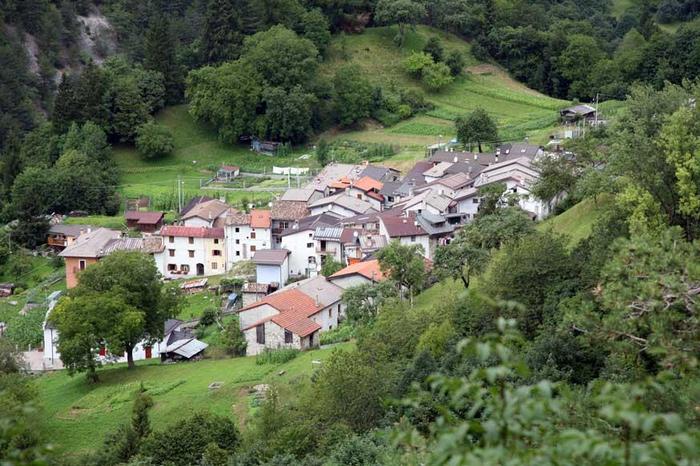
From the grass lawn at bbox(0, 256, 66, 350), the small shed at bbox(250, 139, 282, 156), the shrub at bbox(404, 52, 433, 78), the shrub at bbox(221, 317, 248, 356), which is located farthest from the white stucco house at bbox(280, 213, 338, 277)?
the shrub at bbox(404, 52, 433, 78)

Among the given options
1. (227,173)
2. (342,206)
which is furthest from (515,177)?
(227,173)

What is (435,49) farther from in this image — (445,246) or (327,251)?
(445,246)

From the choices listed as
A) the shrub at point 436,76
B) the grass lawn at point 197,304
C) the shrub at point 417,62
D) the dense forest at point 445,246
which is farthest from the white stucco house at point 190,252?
the shrub at point 417,62

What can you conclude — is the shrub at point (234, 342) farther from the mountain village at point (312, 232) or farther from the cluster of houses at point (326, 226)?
the cluster of houses at point (326, 226)

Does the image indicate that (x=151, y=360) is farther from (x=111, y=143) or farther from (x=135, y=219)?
(x=111, y=143)

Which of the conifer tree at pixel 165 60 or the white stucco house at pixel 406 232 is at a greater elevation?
the conifer tree at pixel 165 60

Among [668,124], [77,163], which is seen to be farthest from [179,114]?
[668,124]
